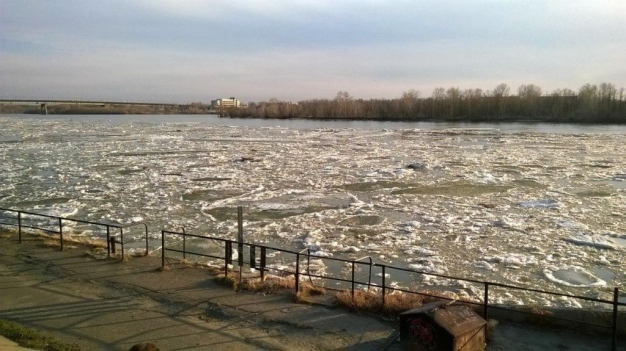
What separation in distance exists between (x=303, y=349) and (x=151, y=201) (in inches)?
532

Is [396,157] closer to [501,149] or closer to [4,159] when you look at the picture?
[501,149]

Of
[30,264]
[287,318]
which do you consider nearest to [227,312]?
[287,318]

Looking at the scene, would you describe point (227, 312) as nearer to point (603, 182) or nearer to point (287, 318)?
point (287, 318)

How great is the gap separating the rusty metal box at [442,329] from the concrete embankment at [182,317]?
0.37m

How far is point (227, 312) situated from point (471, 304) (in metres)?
3.84

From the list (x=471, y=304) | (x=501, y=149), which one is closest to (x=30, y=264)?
(x=471, y=304)

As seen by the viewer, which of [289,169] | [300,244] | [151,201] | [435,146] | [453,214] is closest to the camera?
[300,244]

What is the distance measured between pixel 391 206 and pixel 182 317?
1186 centimetres

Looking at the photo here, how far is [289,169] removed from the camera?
29.1m

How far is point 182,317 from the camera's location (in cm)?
765

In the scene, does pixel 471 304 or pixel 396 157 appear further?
pixel 396 157

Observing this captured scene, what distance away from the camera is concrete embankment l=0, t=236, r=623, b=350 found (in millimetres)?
A: 6871

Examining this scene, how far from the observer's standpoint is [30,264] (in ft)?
33.3

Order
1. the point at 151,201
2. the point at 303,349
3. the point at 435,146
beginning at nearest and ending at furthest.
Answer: the point at 303,349 < the point at 151,201 < the point at 435,146
